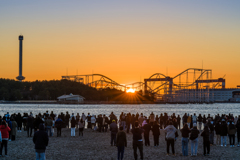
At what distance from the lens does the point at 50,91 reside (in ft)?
600

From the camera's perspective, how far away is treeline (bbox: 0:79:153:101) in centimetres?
17512


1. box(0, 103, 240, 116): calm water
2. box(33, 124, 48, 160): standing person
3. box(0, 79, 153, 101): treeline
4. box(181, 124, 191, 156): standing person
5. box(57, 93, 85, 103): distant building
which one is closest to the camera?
box(33, 124, 48, 160): standing person

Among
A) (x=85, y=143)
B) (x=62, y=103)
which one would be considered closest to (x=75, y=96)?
(x=62, y=103)

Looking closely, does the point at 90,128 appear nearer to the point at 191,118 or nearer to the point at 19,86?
the point at 191,118

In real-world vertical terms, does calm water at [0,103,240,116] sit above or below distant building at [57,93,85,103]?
below

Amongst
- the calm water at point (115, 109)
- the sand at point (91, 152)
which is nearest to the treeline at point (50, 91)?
the calm water at point (115, 109)

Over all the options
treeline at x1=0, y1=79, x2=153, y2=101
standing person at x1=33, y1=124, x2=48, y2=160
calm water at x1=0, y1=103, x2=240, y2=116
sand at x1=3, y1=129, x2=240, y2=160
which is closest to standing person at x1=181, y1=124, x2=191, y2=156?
sand at x1=3, y1=129, x2=240, y2=160

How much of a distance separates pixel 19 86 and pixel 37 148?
6946 inches

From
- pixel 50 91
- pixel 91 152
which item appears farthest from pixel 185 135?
pixel 50 91

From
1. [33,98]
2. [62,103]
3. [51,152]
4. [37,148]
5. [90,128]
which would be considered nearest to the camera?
[37,148]

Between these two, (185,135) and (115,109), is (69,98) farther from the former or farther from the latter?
(185,135)

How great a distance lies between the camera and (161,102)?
190750mm

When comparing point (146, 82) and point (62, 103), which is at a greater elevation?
point (146, 82)

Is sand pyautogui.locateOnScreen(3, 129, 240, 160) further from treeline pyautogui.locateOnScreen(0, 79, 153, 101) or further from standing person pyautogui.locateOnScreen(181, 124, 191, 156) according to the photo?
treeline pyautogui.locateOnScreen(0, 79, 153, 101)
